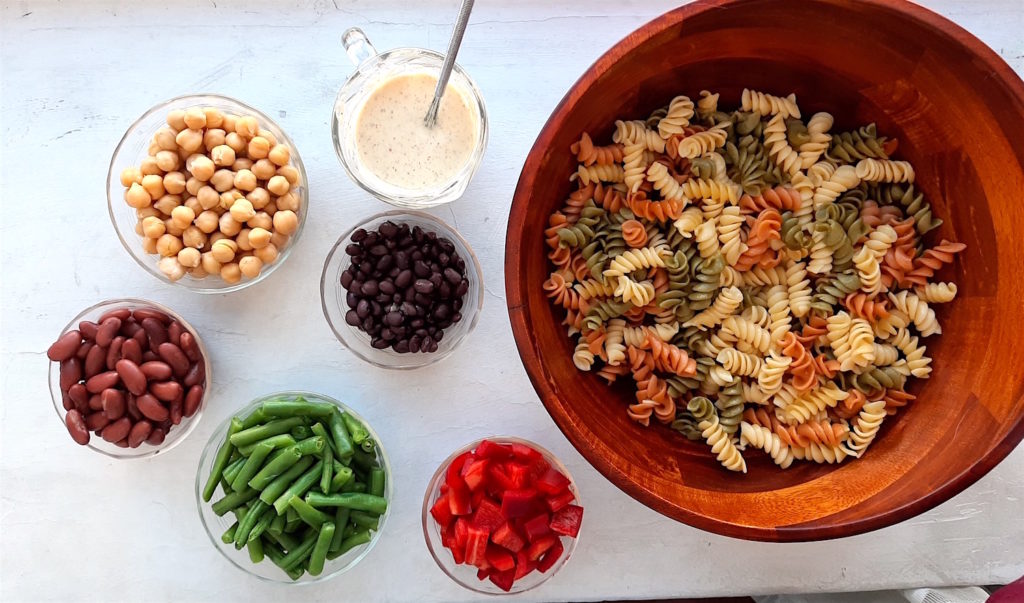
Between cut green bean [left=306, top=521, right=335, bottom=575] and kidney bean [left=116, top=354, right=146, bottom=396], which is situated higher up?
kidney bean [left=116, top=354, right=146, bottom=396]

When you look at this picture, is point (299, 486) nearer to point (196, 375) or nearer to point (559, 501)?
point (196, 375)

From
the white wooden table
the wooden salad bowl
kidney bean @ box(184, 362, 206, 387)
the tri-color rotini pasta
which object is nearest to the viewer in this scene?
the wooden salad bowl

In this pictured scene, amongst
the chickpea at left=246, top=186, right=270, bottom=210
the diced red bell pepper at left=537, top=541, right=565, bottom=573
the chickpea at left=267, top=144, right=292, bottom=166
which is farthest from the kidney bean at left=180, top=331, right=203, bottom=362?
the diced red bell pepper at left=537, top=541, right=565, bottom=573

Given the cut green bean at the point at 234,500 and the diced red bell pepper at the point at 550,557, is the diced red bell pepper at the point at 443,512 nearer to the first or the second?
the diced red bell pepper at the point at 550,557

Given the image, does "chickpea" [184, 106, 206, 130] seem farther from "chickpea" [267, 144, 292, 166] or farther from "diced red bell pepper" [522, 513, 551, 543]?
"diced red bell pepper" [522, 513, 551, 543]

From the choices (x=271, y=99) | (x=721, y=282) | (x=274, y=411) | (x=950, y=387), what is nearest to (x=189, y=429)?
(x=274, y=411)

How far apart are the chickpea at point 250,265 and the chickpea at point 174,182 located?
0.67 ft

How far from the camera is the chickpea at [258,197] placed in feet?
5.38

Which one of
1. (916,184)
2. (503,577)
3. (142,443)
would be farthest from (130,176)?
(916,184)

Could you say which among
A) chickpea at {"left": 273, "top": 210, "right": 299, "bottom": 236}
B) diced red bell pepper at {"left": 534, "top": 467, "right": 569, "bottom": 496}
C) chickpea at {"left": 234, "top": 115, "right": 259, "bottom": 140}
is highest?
chickpea at {"left": 234, "top": 115, "right": 259, "bottom": 140}

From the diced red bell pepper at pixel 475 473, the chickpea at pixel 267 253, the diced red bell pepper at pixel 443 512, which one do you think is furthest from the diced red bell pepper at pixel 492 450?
the chickpea at pixel 267 253

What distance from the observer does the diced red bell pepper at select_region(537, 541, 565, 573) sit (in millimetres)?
1703

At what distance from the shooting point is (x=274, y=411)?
166cm

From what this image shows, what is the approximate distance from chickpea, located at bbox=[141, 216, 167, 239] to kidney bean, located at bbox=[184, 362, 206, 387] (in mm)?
297
